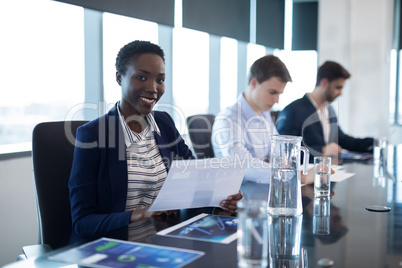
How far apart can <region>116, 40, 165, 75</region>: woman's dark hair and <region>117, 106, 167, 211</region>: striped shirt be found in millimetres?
218

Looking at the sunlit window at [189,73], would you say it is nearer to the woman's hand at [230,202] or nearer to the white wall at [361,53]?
the white wall at [361,53]

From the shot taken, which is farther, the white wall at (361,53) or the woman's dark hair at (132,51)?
the white wall at (361,53)

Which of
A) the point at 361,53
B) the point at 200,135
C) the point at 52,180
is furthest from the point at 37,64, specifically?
the point at 361,53

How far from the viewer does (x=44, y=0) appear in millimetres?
2844

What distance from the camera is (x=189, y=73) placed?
476 centimetres

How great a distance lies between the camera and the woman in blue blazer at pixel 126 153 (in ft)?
4.83

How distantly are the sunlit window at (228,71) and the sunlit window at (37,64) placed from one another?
2.60 m

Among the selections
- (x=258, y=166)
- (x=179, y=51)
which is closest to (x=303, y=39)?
(x=179, y=51)

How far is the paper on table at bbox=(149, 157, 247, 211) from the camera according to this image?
1312 millimetres

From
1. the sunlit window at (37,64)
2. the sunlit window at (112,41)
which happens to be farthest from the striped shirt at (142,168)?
the sunlit window at (112,41)

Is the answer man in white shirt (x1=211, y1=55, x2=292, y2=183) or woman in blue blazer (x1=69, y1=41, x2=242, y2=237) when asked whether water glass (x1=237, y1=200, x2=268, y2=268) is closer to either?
A: woman in blue blazer (x1=69, y1=41, x2=242, y2=237)

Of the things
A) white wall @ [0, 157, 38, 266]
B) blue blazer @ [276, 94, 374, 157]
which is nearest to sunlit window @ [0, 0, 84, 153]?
white wall @ [0, 157, 38, 266]

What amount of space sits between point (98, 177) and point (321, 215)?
79 cm

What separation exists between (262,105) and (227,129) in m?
0.33
